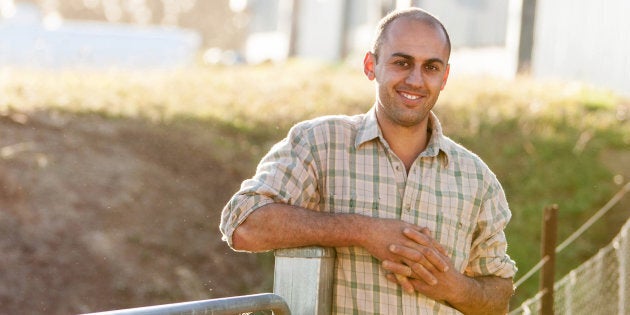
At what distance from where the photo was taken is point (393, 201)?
3.12m

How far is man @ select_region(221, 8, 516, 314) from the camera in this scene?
290 cm

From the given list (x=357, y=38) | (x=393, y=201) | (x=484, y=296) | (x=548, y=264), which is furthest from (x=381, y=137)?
(x=357, y=38)

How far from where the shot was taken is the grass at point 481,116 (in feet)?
31.6

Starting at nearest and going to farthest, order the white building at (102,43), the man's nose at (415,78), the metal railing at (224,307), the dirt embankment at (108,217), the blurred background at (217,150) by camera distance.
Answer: the metal railing at (224,307), the man's nose at (415,78), the dirt embankment at (108,217), the blurred background at (217,150), the white building at (102,43)

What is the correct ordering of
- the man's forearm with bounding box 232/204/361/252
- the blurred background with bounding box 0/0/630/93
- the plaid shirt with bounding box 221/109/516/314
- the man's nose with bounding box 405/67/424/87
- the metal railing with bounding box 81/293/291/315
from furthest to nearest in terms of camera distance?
the blurred background with bounding box 0/0/630/93
the man's nose with bounding box 405/67/424/87
the plaid shirt with bounding box 221/109/516/314
the man's forearm with bounding box 232/204/361/252
the metal railing with bounding box 81/293/291/315

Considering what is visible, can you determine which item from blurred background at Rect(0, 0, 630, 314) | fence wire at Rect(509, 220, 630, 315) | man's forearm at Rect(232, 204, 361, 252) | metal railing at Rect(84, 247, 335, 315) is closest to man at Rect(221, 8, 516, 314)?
man's forearm at Rect(232, 204, 361, 252)

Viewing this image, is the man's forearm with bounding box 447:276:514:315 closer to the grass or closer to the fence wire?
the fence wire

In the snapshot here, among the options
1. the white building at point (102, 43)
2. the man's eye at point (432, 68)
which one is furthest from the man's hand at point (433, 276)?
the white building at point (102, 43)

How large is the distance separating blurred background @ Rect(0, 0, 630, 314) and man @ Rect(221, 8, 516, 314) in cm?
365

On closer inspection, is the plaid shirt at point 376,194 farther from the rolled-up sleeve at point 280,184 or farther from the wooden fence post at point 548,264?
the wooden fence post at point 548,264

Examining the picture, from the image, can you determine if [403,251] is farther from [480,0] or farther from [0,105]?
[480,0]

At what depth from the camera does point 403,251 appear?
113 inches

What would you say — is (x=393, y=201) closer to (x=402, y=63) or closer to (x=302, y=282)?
(x=402, y=63)

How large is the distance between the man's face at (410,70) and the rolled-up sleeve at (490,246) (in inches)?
14.2
